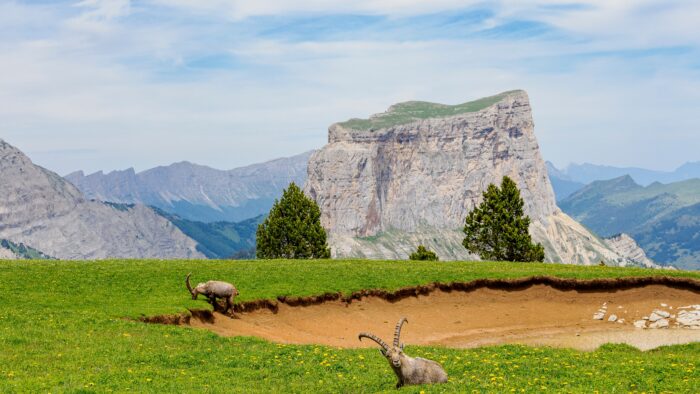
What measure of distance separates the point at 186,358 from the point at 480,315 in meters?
29.9

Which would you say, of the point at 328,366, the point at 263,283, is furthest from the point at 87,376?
the point at 263,283

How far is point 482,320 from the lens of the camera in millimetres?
52969

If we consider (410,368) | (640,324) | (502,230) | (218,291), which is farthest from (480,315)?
(502,230)

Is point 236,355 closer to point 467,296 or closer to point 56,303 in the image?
point 56,303

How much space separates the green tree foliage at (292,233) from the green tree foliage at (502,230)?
857 inches

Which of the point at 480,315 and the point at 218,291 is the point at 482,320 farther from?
the point at 218,291

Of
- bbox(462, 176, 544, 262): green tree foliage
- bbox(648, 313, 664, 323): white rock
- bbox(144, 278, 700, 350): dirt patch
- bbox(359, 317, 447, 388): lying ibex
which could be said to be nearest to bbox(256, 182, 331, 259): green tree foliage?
bbox(462, 176, 544, 262): green tree foliage

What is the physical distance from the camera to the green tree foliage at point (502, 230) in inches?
3455

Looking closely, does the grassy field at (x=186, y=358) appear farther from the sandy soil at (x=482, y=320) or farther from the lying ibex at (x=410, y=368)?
the sandy soil at (x=482, y=320)

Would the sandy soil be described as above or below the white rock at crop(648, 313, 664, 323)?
above

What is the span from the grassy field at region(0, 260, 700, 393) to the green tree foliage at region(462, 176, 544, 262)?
43831mm

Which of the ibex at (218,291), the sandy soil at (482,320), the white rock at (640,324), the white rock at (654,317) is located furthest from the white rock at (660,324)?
the ibex at (218,291)

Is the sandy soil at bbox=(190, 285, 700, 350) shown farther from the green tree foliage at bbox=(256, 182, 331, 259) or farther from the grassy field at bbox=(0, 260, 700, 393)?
the green tree foliage at bbox=(256, 182, 331, 259)

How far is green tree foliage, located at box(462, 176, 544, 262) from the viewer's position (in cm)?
8775
